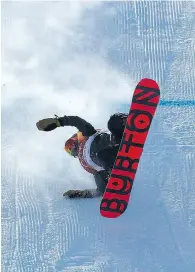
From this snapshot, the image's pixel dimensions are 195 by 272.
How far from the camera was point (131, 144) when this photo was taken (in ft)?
15.2

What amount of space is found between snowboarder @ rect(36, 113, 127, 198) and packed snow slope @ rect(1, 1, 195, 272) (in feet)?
0.67

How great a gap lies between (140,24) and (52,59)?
0.92 m

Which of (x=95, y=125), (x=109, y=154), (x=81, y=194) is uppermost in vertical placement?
(x=95, y=125)

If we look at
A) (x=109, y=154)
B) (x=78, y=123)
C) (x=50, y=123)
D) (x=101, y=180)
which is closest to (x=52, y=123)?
(x=50, y=123)

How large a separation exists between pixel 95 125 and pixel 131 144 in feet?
2.63

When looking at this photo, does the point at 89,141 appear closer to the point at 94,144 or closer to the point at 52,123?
the point at 94,144

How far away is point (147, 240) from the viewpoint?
4.75 meters

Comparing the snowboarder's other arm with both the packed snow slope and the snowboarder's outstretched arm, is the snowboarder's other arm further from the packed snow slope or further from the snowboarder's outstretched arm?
the packed snow slope

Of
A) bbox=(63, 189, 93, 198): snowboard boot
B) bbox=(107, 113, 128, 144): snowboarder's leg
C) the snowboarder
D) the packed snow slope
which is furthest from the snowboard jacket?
the packed snow slope

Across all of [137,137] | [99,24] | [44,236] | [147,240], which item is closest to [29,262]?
[44,236]

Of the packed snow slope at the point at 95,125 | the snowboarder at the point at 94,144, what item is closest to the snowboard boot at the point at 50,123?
the snowboarder at the point at 94,144

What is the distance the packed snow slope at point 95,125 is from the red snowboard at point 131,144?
29 centimetres

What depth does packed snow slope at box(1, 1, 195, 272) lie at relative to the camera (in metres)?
4.72

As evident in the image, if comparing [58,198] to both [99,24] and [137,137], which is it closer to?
[137,137]
